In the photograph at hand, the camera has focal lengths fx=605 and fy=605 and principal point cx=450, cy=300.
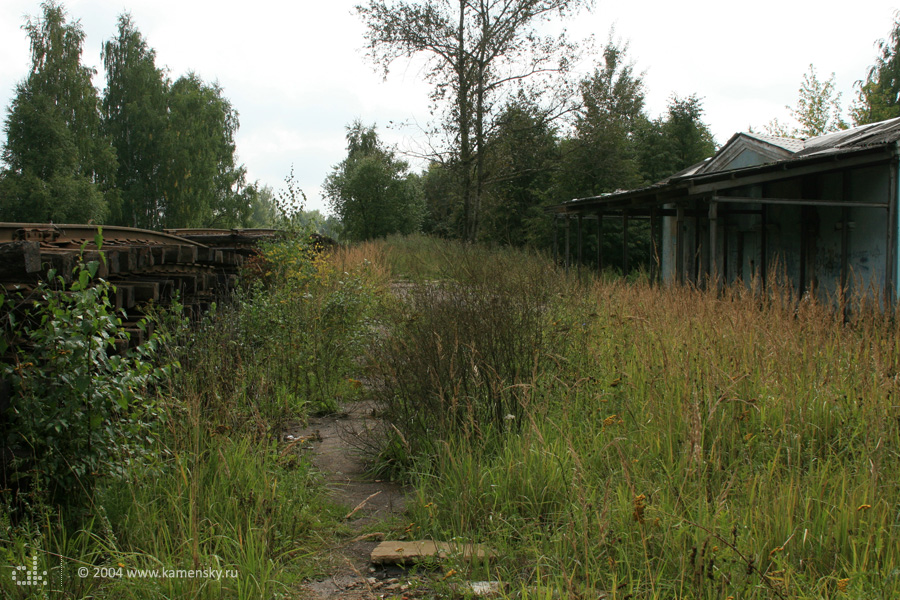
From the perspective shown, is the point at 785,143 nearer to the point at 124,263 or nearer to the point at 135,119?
the point at 124,263

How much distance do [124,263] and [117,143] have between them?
39.5 metres

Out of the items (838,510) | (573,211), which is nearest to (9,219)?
(573,211)

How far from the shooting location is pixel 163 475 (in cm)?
314

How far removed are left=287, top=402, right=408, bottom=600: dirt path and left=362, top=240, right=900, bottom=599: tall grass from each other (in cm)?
25

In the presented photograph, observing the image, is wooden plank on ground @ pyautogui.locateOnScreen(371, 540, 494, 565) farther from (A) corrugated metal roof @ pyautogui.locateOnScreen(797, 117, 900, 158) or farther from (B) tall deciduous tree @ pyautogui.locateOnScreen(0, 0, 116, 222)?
(B) tall deciduous tree @ pyautogui.locateOnScreen(0, 0, 116, 222)

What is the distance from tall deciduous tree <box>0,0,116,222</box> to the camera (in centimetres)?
3005

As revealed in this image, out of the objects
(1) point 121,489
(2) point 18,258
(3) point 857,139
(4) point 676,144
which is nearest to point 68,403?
(1) point 121,489

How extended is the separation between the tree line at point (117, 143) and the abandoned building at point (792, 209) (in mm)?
26054

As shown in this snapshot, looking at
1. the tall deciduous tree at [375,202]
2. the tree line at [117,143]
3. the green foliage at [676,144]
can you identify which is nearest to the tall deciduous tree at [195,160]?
the tree line at [117,143]

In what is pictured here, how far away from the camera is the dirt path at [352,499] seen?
268cm

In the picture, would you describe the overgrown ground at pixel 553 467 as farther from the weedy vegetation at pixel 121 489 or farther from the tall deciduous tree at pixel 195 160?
the tall deciduous tree at pixel 195 160

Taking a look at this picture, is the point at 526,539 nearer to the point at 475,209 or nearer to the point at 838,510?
the point at 838,510

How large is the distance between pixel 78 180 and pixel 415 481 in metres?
34.5

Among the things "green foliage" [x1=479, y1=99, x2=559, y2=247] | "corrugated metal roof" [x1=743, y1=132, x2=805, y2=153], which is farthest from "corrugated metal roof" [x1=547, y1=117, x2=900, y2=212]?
"green foliage" [x1=479, y1=99, x2=559, y2=247]
